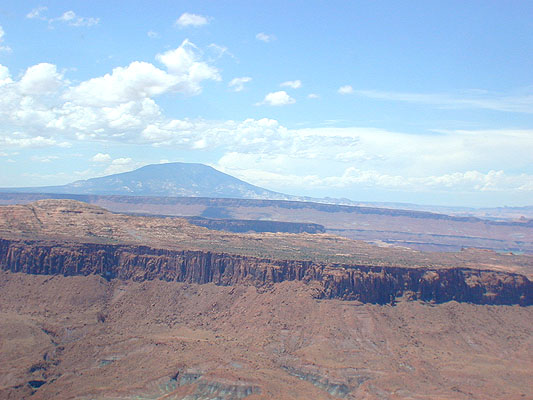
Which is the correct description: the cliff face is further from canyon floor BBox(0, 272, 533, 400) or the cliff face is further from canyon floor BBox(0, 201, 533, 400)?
canyon floor BBox(0, 272, 533, 400)

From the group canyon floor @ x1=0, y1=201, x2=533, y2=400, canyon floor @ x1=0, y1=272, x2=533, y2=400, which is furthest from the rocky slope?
canyon floor @ x1=0, y1=272, x2=533, y2=400

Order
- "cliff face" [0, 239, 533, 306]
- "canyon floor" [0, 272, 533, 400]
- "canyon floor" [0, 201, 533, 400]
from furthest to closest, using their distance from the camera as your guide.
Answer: "cliff face" [0, 239, 533, 306], "canyon floor" [0, 201, 533, 400], "canyon floor" [0, 272, 533, 400]

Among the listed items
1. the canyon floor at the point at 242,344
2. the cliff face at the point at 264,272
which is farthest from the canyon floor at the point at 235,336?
the cliff face at the point at 264,272

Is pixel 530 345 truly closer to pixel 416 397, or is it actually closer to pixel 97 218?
pixel 416 397

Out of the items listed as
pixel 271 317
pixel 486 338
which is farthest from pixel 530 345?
pixel 271 317

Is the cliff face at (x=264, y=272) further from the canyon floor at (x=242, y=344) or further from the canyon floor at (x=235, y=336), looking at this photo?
the canyon floor at (x=242, y=344)

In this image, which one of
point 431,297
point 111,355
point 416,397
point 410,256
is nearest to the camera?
point 416,397

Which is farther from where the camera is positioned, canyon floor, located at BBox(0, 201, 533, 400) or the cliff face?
the cliff face
